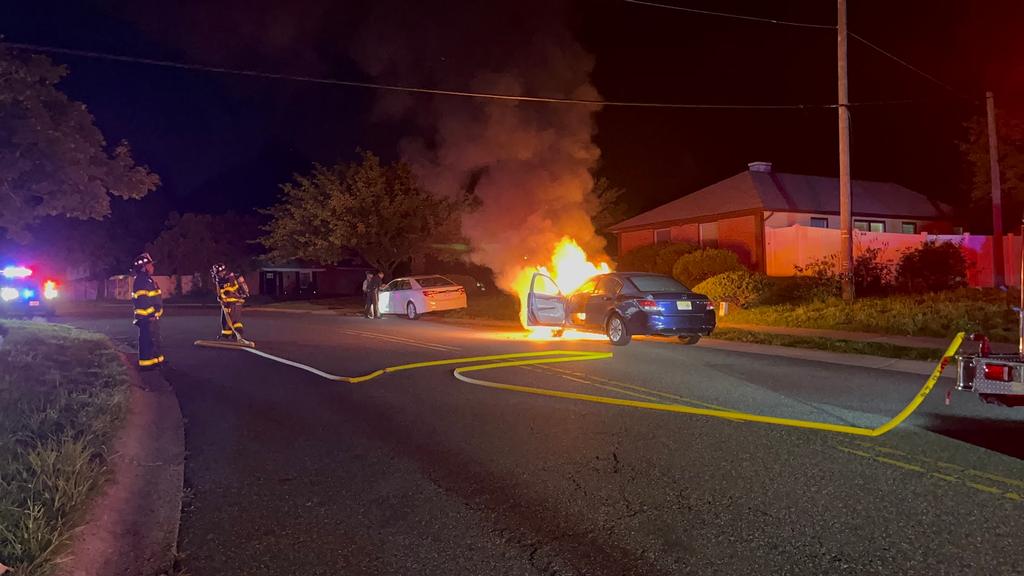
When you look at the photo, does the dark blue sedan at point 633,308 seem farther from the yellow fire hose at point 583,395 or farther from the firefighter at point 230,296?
the firefighter at point 230,296

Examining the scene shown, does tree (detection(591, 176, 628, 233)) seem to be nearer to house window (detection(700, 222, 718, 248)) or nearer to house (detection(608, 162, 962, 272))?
house (detection(608, 162, 962, 272))

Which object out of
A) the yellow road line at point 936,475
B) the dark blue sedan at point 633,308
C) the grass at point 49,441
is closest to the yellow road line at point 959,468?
the yellow road line at point 936,475

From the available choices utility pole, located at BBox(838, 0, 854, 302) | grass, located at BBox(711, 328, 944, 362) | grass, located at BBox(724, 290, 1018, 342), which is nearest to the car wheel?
grass, located at BBox(711, 328, 944, 362)

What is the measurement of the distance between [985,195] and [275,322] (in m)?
24.9

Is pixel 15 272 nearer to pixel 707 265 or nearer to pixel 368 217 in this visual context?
pixel 368 217

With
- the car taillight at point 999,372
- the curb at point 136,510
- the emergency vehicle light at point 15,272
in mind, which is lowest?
the curb at point 136,510

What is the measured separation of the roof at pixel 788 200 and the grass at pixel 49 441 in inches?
804

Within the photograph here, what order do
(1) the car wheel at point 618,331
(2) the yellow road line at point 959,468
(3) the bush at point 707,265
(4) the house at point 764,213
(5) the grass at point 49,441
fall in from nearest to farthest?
(5) the grass at point 49,441, (2) the yellow road line at point 959,468, (1) the car wheel at point 618,331, (3) the bush at point 707,265, (4) the house at point 764,213

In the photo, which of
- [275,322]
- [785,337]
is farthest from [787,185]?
[275,322]

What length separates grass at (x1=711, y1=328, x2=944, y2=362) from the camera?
1137 centimetres

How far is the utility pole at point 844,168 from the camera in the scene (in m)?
16.1

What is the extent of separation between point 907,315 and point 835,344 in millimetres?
3074

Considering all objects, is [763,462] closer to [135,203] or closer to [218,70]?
[218,70]

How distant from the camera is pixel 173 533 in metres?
4.13
